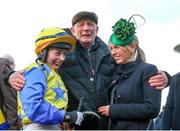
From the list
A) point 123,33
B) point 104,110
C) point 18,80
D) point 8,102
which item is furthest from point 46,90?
point 8,102

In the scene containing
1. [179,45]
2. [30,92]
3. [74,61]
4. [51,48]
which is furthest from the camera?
[179,45]

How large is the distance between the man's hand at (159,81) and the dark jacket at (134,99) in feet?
0.12

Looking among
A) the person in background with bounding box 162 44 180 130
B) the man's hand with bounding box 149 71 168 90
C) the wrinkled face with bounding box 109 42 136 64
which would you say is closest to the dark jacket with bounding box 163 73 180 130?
the person in background with bounding box 162 44 180 130

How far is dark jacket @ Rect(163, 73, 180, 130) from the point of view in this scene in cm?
550

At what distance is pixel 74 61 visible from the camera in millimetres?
5062

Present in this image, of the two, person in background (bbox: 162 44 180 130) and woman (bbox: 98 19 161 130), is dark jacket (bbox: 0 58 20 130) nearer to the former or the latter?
woman (bbox: 98 19 161 130)

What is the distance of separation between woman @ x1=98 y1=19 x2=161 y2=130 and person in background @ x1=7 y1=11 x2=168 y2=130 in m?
0.11

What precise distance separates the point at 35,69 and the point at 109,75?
0.98 meters

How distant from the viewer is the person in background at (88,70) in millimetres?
4848

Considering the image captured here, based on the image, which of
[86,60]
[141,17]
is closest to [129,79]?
[86,60]

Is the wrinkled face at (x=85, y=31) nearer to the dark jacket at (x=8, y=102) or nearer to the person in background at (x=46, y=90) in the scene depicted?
the person in background at (x=46, y=90)

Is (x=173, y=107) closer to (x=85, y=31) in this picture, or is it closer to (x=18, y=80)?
(x=85, y=31)

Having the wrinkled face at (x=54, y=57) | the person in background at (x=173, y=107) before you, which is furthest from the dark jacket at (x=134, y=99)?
the person in background at (x=173, y=107)

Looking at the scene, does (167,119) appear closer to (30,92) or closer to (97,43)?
(97,43)
